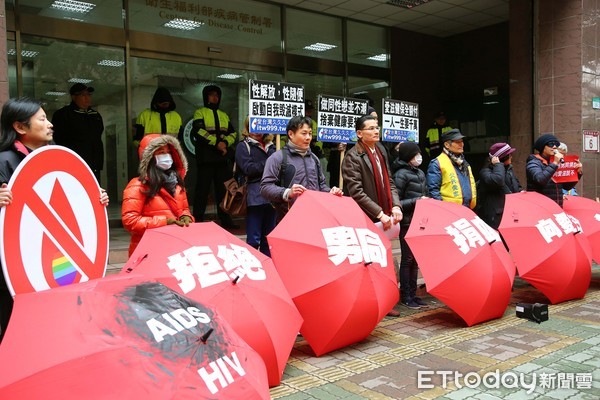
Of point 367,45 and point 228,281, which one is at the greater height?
point 367,45

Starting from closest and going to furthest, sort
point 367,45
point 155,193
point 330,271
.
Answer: point 330,271
point 155,193
point 367,45

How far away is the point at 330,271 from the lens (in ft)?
14.0

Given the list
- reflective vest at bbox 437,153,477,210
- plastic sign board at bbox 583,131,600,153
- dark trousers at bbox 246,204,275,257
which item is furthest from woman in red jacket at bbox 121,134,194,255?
plastic sign board at bbox 583,131,600,153

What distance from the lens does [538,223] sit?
5.85m

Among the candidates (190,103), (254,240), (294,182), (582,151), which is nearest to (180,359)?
(294,182)

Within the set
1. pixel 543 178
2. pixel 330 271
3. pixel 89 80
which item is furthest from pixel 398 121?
pixel 89 80

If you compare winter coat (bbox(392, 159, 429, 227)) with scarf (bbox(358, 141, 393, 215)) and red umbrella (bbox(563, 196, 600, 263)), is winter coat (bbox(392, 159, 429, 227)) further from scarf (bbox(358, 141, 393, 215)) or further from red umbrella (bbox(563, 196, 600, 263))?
red umbrella (bbox(563, 196, 600, 263))

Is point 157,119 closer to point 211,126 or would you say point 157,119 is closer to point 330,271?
point 211,126

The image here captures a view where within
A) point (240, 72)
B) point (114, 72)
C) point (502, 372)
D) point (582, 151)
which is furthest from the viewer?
point (240, 72)

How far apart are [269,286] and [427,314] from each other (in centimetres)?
260

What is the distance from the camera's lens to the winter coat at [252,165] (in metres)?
6.19

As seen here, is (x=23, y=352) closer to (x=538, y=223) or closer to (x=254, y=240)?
(x=254, y=240)

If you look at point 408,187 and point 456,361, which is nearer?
point 456,361

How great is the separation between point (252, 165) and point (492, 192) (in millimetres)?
3056
